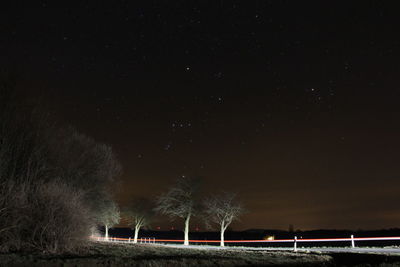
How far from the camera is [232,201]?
4450cm

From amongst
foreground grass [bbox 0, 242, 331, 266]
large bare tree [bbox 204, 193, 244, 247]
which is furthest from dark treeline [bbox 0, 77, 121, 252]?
large bare tree [bbox 204, 193, 244, 247]

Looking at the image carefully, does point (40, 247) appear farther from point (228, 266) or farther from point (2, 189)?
point (228, 266)

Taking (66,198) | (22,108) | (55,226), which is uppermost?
(22,108)

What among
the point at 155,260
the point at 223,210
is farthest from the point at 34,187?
the point at 223,210

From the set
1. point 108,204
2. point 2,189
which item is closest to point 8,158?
point 2,189

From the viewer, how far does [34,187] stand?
2083 cm

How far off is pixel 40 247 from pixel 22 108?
7527mm

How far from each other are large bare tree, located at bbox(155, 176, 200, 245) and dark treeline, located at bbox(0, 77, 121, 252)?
21787mm

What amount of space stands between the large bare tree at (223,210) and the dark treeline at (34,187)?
2101 centimetres

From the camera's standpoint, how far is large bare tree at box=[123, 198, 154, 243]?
6738cm

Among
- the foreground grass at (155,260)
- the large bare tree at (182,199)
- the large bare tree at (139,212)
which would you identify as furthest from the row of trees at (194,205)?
the foreground grass at (155,260)

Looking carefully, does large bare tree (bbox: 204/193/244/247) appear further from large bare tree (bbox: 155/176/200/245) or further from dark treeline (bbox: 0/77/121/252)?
dark treeline (bbox: 0/77/121/252)

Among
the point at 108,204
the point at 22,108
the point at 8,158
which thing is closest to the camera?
the point at 8,158

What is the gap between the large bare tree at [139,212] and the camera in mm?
67375
